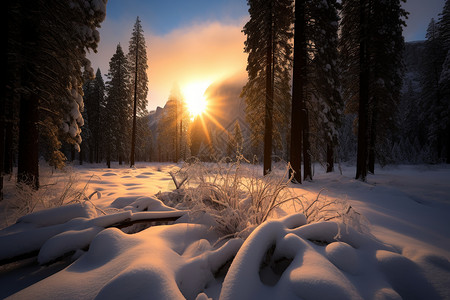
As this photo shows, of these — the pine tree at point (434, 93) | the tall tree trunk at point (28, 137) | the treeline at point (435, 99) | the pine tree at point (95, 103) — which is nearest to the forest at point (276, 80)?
the tall tree trunk at point (28, 137)

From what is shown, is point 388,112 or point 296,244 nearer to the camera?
point 296,244

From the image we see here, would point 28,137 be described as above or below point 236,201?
above

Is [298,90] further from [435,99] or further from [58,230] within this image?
[435,99]

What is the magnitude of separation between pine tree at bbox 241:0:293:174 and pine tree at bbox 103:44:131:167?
50.3ft

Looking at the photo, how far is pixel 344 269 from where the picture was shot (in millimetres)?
1353

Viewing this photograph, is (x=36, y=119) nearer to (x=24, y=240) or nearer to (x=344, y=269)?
(x=24, y=240)

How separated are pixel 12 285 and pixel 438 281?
10.8 feet

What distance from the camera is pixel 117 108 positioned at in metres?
19.5

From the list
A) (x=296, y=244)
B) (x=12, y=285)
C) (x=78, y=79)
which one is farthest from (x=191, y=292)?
(x=78, y=79)

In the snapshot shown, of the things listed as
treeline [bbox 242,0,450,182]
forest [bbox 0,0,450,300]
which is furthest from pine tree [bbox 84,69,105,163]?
treeline [bbox 242,0,450,182]

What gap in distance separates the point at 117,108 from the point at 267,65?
17771mm

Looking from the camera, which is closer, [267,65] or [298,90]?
[298,90]

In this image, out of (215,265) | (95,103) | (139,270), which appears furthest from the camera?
(95,103)

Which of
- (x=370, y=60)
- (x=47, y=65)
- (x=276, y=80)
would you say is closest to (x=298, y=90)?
(x=276, y=80)
